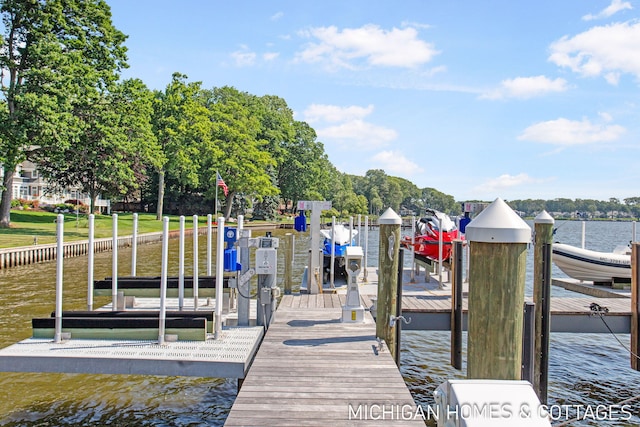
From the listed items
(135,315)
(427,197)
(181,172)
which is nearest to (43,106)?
(181,172)

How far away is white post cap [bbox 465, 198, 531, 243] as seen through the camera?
10.3 ft

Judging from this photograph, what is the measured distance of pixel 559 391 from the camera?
8984 mm

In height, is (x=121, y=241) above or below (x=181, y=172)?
below

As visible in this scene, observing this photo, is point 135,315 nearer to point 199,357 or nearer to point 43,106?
point 199,357

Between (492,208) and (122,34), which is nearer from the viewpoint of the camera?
(492,208)

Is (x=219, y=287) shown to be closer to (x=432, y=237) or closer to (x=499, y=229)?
(x=499, y=229)

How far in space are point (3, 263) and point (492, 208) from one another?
21.8 meters

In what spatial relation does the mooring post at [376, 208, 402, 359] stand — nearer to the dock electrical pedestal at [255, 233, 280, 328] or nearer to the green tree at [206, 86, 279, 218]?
the dock electrical pedestal at [255, 233, 280, 328]

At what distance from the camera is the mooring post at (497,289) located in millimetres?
3156

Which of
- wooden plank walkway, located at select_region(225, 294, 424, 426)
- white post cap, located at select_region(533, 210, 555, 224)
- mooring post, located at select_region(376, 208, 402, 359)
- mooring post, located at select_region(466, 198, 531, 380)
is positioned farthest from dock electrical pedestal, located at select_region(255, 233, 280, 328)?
mooring post, located at select_region(466, 198, 531, 380)

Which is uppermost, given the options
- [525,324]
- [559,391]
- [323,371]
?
[525,324]

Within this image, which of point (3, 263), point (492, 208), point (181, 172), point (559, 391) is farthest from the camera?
point (181, 172)

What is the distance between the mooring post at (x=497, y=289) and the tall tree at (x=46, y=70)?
27.9 m

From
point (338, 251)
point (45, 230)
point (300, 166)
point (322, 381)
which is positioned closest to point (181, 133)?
point (45, 230)
